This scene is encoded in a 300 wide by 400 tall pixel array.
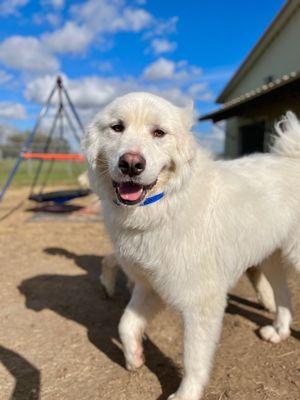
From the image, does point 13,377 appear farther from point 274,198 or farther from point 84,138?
point 274,198

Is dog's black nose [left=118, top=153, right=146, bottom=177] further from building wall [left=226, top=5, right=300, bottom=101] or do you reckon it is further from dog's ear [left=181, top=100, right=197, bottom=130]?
building wall [left=226, top=5, right=300, bottom=101]

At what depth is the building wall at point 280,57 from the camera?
40.2 ft

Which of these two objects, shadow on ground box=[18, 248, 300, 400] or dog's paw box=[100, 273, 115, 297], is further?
dog's paw box=[100, 273, 115, 297]

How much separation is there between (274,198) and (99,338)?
1927 mm

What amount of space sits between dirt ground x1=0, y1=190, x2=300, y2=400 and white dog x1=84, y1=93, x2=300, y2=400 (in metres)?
0.27

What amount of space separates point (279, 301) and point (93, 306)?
6.17ft

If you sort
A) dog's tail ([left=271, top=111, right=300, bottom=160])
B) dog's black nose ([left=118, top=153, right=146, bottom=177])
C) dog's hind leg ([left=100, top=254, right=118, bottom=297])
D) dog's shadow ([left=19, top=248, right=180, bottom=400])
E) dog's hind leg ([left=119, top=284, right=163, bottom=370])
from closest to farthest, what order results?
dog's black nose ([left=118, top=153, right=146, bottom=177]) → dog's hind leg ([left=119, top=284, right=163, bottom=370]) → dog's shadow ([left=19, top=248, right=180, bottom=400]) → dog's tail ([left=271, top=111, right=300, bottom=160]) → dog's hind leg ([left=100, top=254, right=118, bottom=297])

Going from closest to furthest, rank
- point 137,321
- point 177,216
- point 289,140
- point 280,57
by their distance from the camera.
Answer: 1. point 177,216
2. point 137,321
3. point 289,140
4. point 280,57

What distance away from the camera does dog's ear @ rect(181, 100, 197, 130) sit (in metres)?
2.54

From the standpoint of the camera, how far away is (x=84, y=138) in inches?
102

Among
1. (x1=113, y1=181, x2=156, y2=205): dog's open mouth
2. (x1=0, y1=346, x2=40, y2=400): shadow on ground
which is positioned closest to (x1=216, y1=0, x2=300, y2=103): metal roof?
(x1=113, y1=181, x2=156, y2=205): dog's open mouth

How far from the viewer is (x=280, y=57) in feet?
44.0

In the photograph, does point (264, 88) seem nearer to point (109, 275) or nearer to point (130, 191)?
point (109, 275)

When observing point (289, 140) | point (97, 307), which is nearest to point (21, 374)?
point (97, 307)
